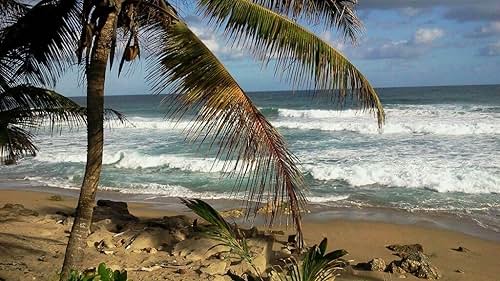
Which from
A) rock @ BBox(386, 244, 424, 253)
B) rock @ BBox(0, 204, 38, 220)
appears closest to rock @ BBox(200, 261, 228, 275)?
rock @ BBox(386, 244, 424, 253)

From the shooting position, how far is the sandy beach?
6348mm

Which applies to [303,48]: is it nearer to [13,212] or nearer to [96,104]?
[96,104]

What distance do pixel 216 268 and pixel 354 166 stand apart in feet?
34.7

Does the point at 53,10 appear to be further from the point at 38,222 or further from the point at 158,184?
the point at 158,184

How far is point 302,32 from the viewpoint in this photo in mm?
4277

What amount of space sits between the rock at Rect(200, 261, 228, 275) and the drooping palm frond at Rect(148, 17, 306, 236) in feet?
8.85

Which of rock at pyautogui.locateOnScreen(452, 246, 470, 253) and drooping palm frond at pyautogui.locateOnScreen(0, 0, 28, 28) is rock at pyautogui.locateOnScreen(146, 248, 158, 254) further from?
rock at pyautogui.locateOnScreen(452, 246, 470, 253)

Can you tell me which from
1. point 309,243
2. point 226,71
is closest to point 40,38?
point 226,71

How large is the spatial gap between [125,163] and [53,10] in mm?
14993

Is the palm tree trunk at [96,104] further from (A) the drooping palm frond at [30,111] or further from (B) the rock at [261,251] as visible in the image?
(B) the rock at [261,251]

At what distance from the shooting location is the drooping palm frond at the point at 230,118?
376 centimetres

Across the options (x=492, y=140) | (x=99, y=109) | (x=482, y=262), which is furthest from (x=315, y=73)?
(x=492, y=140)

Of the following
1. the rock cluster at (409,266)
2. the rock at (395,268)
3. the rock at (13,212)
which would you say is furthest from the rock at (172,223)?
the rock at (395,268)

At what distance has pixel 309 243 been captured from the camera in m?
9.10
